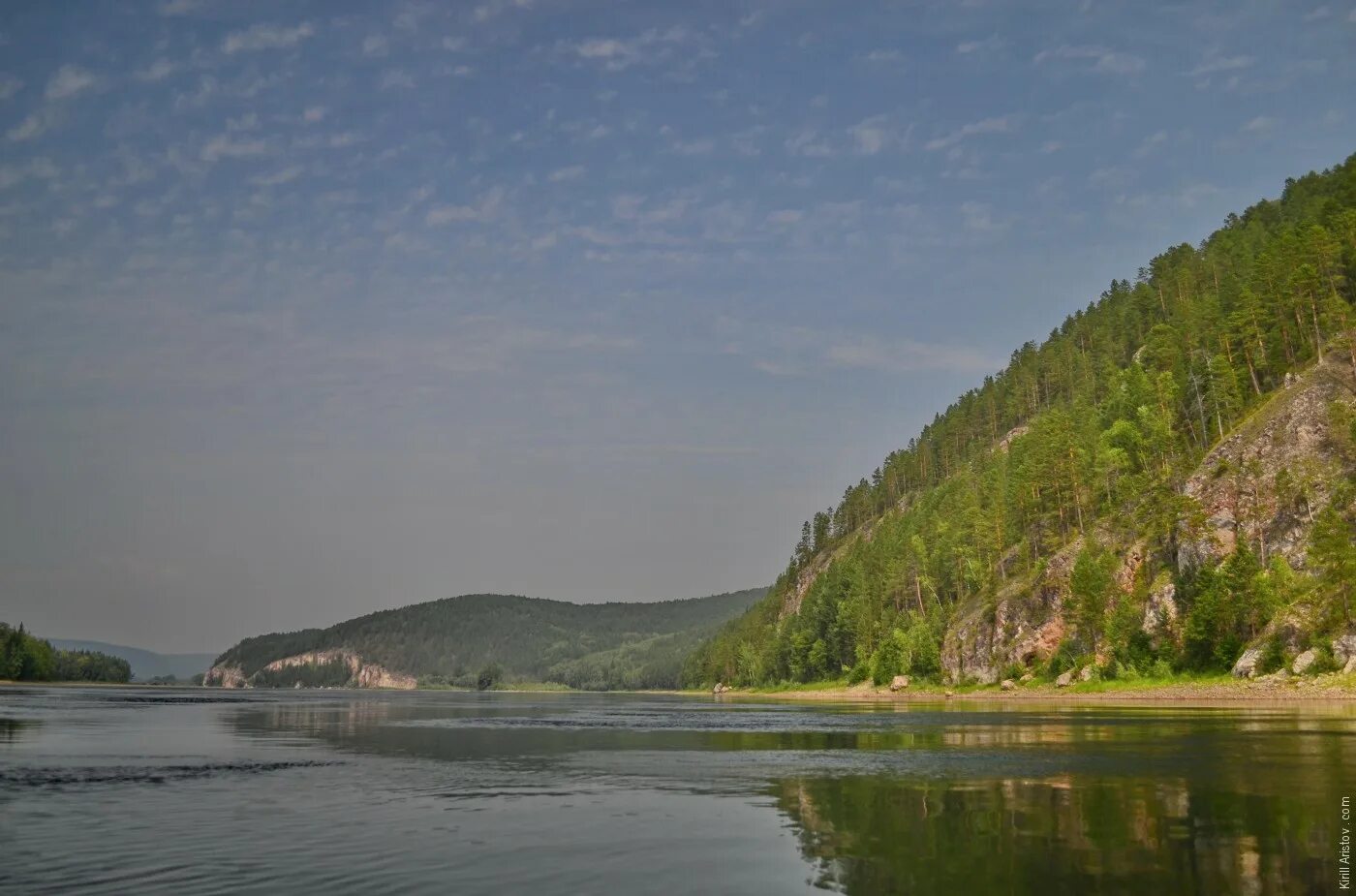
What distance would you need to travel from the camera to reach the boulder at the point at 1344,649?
8400cm

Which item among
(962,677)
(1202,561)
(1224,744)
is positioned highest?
(1202,561)

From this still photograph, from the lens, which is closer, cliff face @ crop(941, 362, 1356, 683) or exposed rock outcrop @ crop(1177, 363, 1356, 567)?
exposed rock outcrop @ crop(1177, 363, 1356, 567)

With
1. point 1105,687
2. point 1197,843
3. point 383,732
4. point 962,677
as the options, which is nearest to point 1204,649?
point 1105,687

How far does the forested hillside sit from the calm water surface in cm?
5850

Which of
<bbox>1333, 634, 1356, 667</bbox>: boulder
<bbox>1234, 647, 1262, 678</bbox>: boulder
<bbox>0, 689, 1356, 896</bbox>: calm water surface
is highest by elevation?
<bbox>0, 689, 1356, 896</bbox>: calm water surface

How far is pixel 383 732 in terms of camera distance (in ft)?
219

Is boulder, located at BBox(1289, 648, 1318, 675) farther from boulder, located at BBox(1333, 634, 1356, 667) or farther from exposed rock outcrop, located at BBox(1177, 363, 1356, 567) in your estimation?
exposed rock outcrop, located at BBox(1177, 363, 1356, 567)

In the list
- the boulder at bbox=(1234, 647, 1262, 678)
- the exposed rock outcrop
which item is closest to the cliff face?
the exposed rock outcrop

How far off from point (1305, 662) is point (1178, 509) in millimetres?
35035

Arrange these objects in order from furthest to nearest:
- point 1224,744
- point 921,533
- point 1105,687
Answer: point 921,533, point 1105,687, point 1224,744

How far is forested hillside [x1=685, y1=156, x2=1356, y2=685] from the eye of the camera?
4038 inches

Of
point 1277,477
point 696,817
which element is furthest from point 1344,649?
point 696,817

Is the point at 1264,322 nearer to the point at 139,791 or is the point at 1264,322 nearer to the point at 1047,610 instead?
the point at 1047,610

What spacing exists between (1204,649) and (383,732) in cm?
A: 8809
